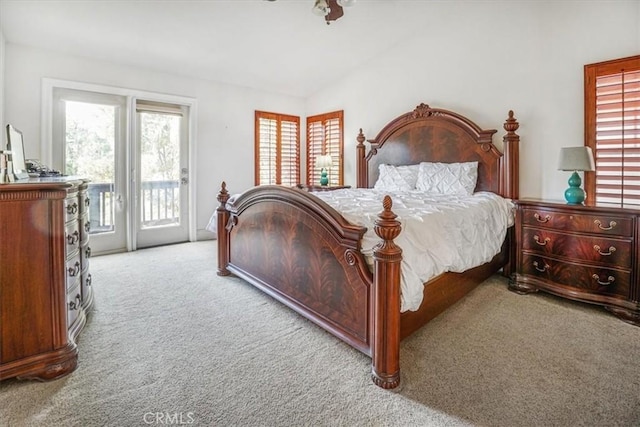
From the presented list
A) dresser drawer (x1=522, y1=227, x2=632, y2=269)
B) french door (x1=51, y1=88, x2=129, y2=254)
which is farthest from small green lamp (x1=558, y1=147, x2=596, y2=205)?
french door (x1=51, y1=88, x2=129, y2=254)

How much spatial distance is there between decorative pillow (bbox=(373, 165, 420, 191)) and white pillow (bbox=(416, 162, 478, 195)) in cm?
13

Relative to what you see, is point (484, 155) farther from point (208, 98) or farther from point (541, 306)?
point (208, 98)

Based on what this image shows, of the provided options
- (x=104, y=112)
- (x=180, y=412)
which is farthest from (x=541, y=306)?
(x=104, y=112)

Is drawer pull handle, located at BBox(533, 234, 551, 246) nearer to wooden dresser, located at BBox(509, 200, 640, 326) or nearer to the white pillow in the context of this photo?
wooden dresser, located at BBox(509, 200, 640, 326)

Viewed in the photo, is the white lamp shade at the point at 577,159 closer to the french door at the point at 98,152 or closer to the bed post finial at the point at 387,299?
the bed post finial at the point at 387,299

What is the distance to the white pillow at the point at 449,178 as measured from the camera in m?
3.54

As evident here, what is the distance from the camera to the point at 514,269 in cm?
311

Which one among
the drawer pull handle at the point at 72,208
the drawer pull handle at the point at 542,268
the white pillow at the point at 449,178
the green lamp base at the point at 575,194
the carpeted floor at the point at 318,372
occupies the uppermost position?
the white pillow at the point at 449,178

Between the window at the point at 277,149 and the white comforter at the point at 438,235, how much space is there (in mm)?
3298

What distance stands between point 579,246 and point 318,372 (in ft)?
7.64

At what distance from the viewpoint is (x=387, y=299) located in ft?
5.27

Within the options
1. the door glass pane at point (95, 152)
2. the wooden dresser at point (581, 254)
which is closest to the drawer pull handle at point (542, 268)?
the wooden dresser at point (581, 254)

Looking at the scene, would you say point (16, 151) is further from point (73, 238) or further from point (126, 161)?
point (126, 161)

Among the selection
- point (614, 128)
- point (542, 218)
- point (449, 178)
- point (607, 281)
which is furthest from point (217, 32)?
point (607, 281)
